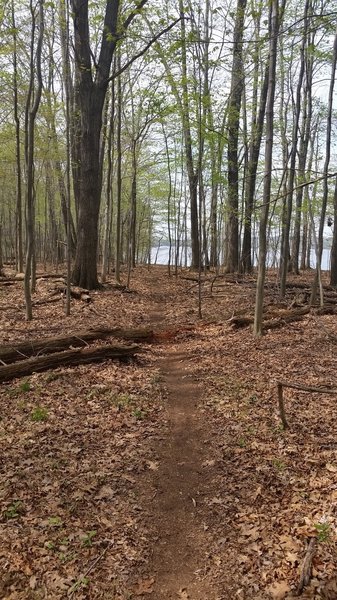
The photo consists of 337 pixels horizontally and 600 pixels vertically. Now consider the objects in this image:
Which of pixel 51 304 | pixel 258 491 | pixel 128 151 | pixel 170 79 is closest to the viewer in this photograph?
pixel 258 491

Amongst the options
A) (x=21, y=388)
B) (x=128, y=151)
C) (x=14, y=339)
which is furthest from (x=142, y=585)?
(x=128, y=151)

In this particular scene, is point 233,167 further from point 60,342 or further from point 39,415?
point 39,415

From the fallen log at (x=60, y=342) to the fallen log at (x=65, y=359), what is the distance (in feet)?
0.86

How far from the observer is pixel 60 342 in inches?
308

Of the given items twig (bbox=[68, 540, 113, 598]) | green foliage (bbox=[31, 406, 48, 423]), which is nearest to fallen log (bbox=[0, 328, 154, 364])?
green foliage (bbox=[31, 406, 48, 423])

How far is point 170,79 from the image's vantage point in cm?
1499

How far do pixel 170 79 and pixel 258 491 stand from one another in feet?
48.7

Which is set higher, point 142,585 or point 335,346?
point 335,346

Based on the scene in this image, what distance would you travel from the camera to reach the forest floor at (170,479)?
11.0ft

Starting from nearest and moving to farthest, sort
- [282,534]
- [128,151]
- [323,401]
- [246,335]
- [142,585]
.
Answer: [142,585] < [282,534] < [323,401] < [246,335] < [128,151]

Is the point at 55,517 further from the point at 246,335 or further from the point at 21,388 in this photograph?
the point at 246,335

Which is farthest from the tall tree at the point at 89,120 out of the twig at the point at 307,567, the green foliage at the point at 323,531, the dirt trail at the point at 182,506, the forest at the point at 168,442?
the twig at the point at 307,567

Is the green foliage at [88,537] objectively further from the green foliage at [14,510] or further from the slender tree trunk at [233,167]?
the slender tree trunk at [233,167]

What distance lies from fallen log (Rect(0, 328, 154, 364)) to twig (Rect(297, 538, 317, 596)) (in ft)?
17.9
